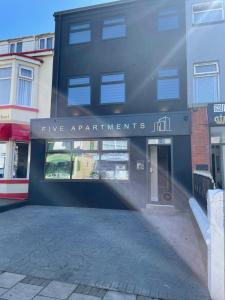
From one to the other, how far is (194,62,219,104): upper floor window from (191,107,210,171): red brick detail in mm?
830

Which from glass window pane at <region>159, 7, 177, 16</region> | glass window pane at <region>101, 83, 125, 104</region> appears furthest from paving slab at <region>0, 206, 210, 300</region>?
glass window pane at <region>159, 7, 177, 16</region>

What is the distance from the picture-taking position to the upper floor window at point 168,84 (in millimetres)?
9516

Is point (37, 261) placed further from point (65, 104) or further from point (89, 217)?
point (65, 104)

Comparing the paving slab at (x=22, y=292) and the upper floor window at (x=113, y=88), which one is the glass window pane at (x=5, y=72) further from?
the paving slab at (x=22, y=292)

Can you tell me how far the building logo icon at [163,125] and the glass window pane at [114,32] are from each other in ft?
14.4

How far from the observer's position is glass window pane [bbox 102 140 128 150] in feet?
31.4

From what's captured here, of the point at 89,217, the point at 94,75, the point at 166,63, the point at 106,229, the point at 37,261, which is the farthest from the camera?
the point at 94,75

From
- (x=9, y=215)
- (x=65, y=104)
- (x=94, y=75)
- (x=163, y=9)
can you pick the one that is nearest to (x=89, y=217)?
(x=9, y=215)

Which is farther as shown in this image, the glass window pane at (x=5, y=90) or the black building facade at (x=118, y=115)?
the glass window pane at (x=5, y=90)

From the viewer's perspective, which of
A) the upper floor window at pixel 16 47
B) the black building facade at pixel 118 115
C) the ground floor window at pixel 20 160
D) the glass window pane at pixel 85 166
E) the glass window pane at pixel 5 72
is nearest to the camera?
the black building facade at pixel 118 115

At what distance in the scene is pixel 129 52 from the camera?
10.2m

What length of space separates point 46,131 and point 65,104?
151 cm

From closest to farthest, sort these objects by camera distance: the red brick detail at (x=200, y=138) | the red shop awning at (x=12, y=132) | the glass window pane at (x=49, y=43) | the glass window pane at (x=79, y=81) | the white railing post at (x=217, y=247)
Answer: the white railing post at (x=217, y=247) → the red brick detail at (x=200, y=138) → the red shop awning at (x=12, y=132) → the glass window pane at (x=79, y=81) → the glass window pane at (x=49, y=43)

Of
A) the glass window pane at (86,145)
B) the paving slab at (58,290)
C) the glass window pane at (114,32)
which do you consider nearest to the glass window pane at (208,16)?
the glass window pane at (114,32)
